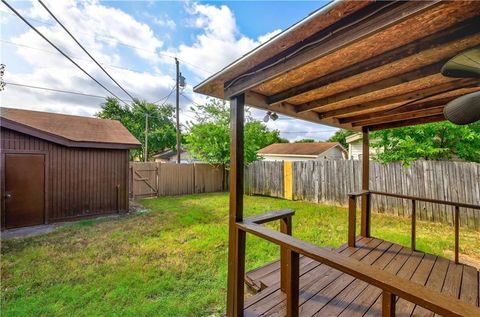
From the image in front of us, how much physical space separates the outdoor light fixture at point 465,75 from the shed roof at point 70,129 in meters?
7.13

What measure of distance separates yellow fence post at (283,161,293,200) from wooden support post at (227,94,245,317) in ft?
23.7

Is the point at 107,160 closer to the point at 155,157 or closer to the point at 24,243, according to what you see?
the point at 24,243

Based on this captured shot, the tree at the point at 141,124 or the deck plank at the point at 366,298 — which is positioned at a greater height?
the tree at the point at 141,124

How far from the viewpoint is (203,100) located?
1302 centimetres

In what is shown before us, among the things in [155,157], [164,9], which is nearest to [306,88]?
[164,9]

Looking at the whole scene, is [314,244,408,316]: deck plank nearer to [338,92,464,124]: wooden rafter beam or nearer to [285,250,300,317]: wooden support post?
[285,250,300,317]: wooden support post

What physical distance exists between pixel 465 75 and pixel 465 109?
226 mm

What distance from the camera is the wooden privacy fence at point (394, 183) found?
5179 millimetres

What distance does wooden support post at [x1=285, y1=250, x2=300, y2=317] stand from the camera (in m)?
1.46

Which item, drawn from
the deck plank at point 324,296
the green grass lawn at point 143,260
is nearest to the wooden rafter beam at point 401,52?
the deck plank at point 324,296

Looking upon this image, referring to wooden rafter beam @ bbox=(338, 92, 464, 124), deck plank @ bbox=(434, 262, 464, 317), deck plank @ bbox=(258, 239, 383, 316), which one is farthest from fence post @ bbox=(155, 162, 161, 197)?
deck plank @ bbox=(434, 262, 464, 317)

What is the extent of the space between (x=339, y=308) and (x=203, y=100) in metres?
12.4

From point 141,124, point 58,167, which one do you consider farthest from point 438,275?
point 141,124

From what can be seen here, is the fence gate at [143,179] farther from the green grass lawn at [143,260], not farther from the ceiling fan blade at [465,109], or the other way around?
the ceiling fan blade at [465,109]
